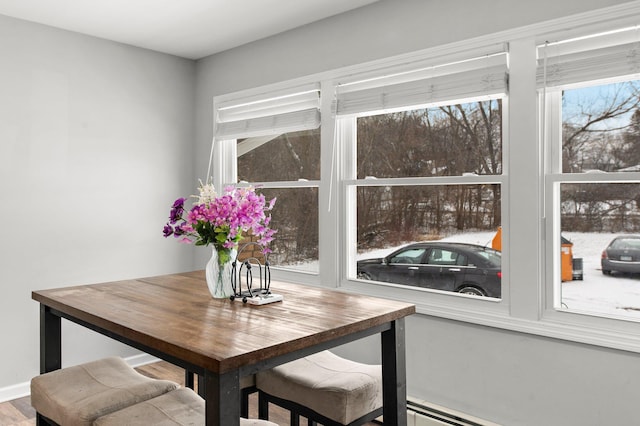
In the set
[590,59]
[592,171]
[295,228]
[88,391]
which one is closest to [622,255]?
[592,171]

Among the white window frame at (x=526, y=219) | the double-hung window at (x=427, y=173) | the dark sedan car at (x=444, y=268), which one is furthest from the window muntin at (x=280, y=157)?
the white window frame at (x=526, y=219)

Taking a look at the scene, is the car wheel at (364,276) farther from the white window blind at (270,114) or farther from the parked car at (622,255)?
the parked car at (622,255)

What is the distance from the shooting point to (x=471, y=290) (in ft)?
9.01

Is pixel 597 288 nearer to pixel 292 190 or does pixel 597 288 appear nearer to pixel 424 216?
pixel 424 216

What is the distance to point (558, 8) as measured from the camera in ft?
7.73

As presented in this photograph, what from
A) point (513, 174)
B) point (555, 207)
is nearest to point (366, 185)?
point (513, 174)

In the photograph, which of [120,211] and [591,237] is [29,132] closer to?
[120,211]

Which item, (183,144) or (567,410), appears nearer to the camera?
(567,410)

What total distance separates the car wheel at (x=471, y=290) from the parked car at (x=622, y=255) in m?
0.62

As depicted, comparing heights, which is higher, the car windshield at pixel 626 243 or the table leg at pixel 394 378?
the car windshield at pixel 626 243

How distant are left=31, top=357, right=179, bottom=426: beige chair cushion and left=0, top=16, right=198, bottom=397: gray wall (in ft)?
5.55

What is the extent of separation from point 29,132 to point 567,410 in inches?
143

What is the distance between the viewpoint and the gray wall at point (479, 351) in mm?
2271

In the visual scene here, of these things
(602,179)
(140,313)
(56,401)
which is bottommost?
(56,401)
